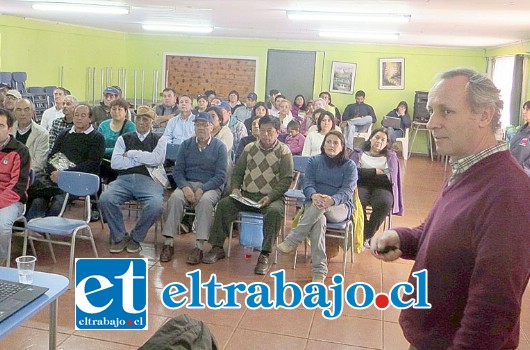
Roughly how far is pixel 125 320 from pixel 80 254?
1.42m

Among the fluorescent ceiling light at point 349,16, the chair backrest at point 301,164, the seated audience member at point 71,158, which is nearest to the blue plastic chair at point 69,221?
the seated audience member at point 71,158

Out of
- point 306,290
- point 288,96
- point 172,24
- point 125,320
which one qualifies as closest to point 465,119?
point 125,320

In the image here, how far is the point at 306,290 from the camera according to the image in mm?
3854

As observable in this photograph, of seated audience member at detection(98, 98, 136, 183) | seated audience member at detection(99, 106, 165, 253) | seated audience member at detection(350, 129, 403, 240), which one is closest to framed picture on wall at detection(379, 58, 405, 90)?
seated audience member at detection(350, 129, 403, 240)

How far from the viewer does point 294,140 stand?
6473mm

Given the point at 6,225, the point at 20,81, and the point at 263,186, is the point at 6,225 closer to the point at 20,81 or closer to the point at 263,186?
the point at 263,186

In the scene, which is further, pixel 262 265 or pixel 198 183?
pixel 198 183

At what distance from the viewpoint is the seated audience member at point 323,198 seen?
13.2ft

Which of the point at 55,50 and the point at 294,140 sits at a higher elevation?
the point at 55,50

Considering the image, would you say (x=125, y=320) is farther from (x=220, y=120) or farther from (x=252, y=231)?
(x=220, y=120)

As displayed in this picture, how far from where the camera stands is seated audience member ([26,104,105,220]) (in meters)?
4.47

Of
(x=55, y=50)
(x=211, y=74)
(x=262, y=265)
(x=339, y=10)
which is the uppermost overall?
(x=339, y=10)
